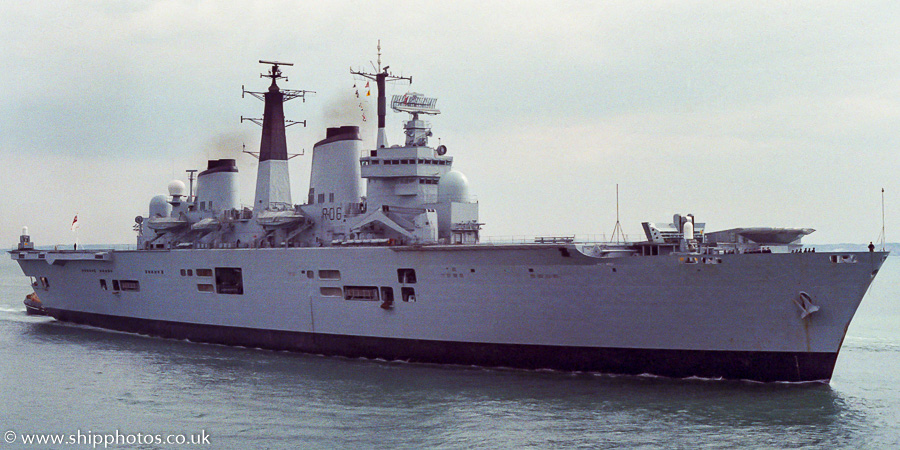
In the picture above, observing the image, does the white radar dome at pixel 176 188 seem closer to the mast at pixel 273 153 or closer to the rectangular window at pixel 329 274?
the mast at pixel 273 153

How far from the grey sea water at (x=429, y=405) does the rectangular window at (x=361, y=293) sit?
6.04 feet

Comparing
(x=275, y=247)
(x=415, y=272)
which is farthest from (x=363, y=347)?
(x=275, y=247)

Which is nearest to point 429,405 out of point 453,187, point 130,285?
point 453,187

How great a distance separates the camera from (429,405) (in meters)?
18.6

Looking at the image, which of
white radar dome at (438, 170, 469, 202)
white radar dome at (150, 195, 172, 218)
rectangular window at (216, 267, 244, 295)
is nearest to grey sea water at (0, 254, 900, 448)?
rectangular window at (216, 267, 244, 295)

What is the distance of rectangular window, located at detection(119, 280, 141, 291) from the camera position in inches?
1264

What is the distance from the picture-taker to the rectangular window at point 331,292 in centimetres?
2492

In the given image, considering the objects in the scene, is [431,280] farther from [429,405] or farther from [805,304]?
[805,304]

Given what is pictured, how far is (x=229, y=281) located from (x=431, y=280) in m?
8.86

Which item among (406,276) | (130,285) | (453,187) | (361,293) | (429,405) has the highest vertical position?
(453,187)

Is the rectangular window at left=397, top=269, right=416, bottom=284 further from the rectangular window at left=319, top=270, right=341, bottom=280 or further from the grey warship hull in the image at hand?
the rectangular window at left=319, top=270, right=341, bottom=280

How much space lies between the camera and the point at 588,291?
20547 millimetres

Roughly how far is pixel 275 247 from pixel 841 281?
1694cm

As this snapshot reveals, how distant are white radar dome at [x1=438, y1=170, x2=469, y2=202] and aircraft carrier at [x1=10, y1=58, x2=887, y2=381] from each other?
0.14 feet
